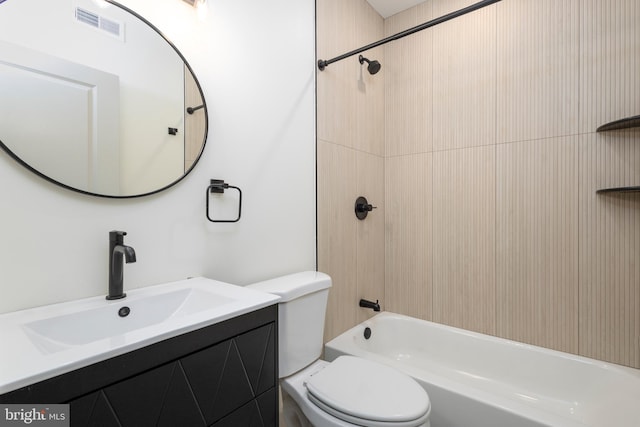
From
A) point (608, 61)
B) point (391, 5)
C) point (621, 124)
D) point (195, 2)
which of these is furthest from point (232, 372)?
point (391, 5)

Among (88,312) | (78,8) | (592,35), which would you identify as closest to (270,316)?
(88,312)

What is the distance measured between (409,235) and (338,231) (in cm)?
65

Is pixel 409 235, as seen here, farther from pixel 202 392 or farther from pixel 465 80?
pixel 202 392

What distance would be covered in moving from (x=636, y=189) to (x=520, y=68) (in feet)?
2.99

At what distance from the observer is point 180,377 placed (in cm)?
77

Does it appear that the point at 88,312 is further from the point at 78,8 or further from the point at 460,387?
the point at 460,387

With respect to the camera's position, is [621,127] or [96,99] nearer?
[96,99]

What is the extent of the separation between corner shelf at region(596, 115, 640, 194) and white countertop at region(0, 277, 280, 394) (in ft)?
5.67

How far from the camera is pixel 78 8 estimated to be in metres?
0.99

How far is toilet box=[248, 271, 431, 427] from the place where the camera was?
1139 mm

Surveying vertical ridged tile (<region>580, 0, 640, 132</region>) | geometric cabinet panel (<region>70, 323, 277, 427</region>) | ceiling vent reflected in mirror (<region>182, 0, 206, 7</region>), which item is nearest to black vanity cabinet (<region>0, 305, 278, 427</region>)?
geometric cabinet panel (<region>70, 323, 277, 427</region>)

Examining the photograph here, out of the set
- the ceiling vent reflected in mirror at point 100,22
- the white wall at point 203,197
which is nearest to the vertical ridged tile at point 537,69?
the white wall at point 203,197

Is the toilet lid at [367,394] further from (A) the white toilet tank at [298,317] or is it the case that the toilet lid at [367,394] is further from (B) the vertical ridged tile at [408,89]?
(B) the vertical ridged tile at [408,89]

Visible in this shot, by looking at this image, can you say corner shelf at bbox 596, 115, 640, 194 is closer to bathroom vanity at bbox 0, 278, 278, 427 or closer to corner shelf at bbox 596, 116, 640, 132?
corner shelf at bbox 596, 116, 640, 132
